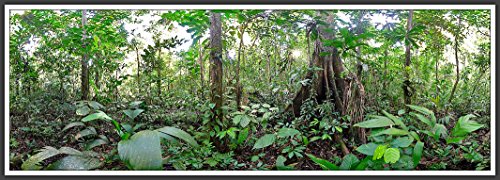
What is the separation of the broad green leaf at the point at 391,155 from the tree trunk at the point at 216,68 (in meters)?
1.67

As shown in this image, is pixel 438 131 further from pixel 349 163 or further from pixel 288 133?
pixel 288 133

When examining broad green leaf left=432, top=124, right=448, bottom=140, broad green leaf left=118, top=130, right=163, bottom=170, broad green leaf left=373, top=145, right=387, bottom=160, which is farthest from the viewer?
broad green leaf left=432, top=124, right=448, bottom=140

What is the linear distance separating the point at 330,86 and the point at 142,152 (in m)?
2.59

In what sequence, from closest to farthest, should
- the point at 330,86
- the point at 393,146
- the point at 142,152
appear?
1. the point at 142,152
2. the point at 393,146
3. the point at 330,86

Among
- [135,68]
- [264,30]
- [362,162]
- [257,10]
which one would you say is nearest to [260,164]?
[362,162]

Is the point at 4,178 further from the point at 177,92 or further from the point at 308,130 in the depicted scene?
the point at 308,130

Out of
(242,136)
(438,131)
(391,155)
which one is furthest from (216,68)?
(438,131)

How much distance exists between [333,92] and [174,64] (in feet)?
8.04

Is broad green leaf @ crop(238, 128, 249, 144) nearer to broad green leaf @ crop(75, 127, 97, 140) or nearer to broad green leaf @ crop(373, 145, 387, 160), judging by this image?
broad green leaf @ crop(373, 145, 387, 160)

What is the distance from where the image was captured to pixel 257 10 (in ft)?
9.56

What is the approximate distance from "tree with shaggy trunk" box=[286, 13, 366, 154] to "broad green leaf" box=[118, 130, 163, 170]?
199cm

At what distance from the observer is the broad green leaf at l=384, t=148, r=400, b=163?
2639mm

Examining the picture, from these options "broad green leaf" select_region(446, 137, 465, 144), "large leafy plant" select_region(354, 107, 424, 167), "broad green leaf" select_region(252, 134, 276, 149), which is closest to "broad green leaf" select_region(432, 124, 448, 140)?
"broad green leaf" select_region(446, 137, 465, 144)

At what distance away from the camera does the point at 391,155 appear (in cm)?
266
